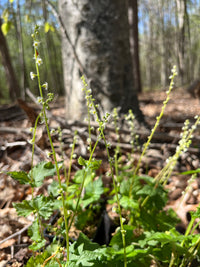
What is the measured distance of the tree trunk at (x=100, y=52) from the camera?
2449mm

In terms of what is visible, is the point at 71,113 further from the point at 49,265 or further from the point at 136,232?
the point at 49,265

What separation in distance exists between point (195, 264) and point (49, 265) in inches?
39.0

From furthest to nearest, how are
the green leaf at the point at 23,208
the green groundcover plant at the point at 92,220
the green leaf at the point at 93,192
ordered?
the green leaf at the point at 93,192 → the green leaf at the point at 23,208 → the green groundcover plant at the point at 92,220

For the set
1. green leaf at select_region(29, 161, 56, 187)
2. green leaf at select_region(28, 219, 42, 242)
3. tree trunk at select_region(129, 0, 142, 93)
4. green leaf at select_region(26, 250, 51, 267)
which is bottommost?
green leaf at select_region(26, 250, 51, 267)

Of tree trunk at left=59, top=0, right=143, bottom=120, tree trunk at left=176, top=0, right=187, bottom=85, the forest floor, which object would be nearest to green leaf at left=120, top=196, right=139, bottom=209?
the forest floor

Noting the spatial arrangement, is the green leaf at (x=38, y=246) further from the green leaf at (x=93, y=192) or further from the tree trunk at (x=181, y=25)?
the tree trunk at (x=181, y=25)

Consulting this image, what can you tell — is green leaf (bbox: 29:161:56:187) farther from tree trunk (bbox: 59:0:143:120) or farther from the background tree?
tree trunk (bbox: 59:0:143:120)

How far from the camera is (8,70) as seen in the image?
7109 mm

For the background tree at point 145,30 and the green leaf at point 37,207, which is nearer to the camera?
the green leaf at point 37,207

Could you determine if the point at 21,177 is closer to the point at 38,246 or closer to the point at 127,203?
the point at 38,246

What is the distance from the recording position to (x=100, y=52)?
2508 mm

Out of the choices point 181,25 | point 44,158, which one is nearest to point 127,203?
point 44,158

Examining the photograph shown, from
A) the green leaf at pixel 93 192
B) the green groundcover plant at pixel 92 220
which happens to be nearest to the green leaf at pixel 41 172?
the green groundcover plant at pixel 92 220

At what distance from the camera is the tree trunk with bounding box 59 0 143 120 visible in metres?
2.45
